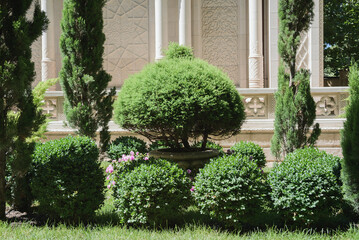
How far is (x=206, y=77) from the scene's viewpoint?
18.5 feet

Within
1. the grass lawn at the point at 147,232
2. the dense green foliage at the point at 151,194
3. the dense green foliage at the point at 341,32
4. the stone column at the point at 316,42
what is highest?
the dense green foliage at the point at 341,32

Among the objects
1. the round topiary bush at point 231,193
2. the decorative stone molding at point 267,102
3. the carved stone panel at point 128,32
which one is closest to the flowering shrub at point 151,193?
the round topiary bush at point 231,193

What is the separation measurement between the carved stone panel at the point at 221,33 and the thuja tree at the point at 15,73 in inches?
361

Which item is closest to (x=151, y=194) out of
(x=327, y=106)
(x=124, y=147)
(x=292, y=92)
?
(x=124, y=147)

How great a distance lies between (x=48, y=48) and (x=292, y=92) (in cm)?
947

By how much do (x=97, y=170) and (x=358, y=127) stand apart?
12.4ft

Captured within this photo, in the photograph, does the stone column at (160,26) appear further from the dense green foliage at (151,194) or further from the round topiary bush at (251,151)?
the dense green foliage at (151,194)

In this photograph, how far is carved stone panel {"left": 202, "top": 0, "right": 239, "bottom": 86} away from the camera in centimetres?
1384

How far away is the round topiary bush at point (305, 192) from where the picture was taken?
4.71 m

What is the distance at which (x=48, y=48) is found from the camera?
523 inches

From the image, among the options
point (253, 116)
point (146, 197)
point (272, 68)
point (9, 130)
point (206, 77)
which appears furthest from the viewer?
point (272, 68)

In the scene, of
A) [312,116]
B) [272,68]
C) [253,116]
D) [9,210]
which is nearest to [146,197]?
[9,210]

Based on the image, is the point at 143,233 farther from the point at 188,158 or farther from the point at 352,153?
the point at 352,153

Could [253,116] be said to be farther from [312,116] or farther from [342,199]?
[342,199]
